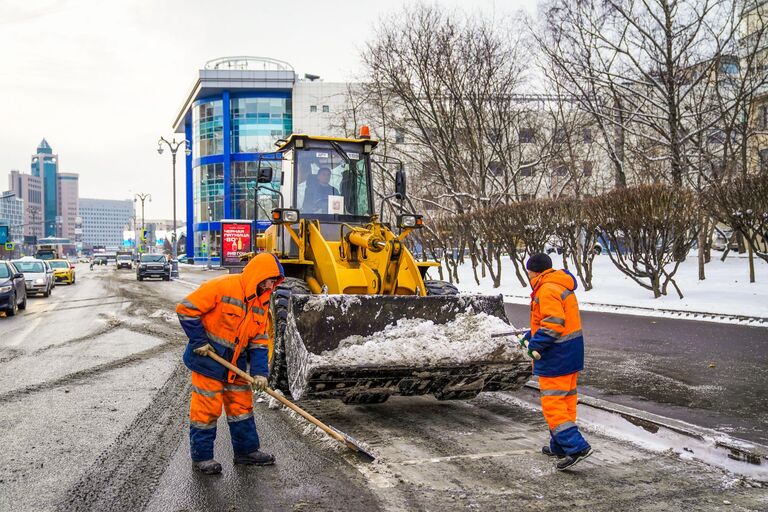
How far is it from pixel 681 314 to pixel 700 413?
1079 cm

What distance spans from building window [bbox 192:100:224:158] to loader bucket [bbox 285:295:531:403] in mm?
70668

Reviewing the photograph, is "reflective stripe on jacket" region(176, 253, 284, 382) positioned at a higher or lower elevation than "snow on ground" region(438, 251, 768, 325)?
higher

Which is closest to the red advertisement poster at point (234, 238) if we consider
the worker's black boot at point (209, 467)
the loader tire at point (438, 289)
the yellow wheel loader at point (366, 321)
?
the yellow wheel loader at point (366, 321)

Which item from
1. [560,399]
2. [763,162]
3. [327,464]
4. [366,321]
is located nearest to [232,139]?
[763,162]

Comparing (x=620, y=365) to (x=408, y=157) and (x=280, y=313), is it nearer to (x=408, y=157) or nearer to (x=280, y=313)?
(x=280, y=313)

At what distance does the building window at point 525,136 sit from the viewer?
107ft

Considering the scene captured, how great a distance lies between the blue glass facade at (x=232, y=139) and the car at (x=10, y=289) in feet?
175

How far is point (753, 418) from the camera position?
662cm

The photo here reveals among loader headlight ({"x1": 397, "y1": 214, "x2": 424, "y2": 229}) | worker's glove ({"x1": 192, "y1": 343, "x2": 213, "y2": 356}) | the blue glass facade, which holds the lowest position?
worker's glove ({"x1": 192, "y1": 343, "x2": 213, "y2": 356})

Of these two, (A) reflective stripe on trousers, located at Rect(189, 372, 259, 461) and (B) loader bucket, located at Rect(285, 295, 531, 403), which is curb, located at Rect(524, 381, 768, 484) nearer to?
(B) loader bucket, located at Rect(285, 295, 531, 403)

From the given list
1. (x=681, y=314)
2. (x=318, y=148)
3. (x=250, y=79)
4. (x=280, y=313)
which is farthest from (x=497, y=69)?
(x=250, y=79)

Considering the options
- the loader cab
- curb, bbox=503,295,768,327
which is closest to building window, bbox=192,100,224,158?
curb, bbox=503,295,768,327

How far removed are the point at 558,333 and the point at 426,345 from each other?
1726 millimetres

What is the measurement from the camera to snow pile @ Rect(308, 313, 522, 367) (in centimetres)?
649
